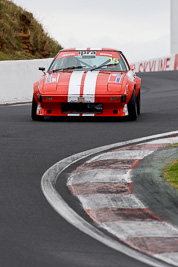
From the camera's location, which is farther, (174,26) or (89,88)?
(174,26)

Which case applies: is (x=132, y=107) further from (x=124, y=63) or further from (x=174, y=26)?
(x=174, y=26)

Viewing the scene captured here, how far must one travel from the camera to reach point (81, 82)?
39.2 feet

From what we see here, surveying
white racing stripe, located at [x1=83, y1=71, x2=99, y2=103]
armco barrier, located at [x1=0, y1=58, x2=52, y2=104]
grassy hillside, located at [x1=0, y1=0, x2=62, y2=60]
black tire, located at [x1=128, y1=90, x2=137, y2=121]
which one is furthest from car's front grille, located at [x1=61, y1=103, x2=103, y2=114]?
grassy hillside, located at [x1=0, y1=0, x2=62, y2=60]

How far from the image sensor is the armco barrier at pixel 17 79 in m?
17.3

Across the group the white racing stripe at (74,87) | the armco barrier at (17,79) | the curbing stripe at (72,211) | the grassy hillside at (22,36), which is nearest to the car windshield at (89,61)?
the white racing stripe at (74,87)

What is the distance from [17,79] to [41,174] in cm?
1093

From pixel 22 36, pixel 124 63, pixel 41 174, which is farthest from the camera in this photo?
pixel 22 36

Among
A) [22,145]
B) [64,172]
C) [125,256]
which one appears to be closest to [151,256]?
[125,256]

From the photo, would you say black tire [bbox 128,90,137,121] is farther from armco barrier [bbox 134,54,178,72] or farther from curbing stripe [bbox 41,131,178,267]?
armco barrier [bbox 134,54,178,72]

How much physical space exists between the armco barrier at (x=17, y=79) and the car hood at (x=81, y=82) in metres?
5.08

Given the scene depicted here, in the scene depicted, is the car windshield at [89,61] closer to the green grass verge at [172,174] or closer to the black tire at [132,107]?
the black tire at [132,107]

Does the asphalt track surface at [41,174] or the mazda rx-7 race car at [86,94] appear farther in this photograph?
the mazda rx-7 race car at [86,94]

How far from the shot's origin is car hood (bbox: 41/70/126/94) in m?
11.8

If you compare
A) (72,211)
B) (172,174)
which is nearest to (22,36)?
(172,174)
